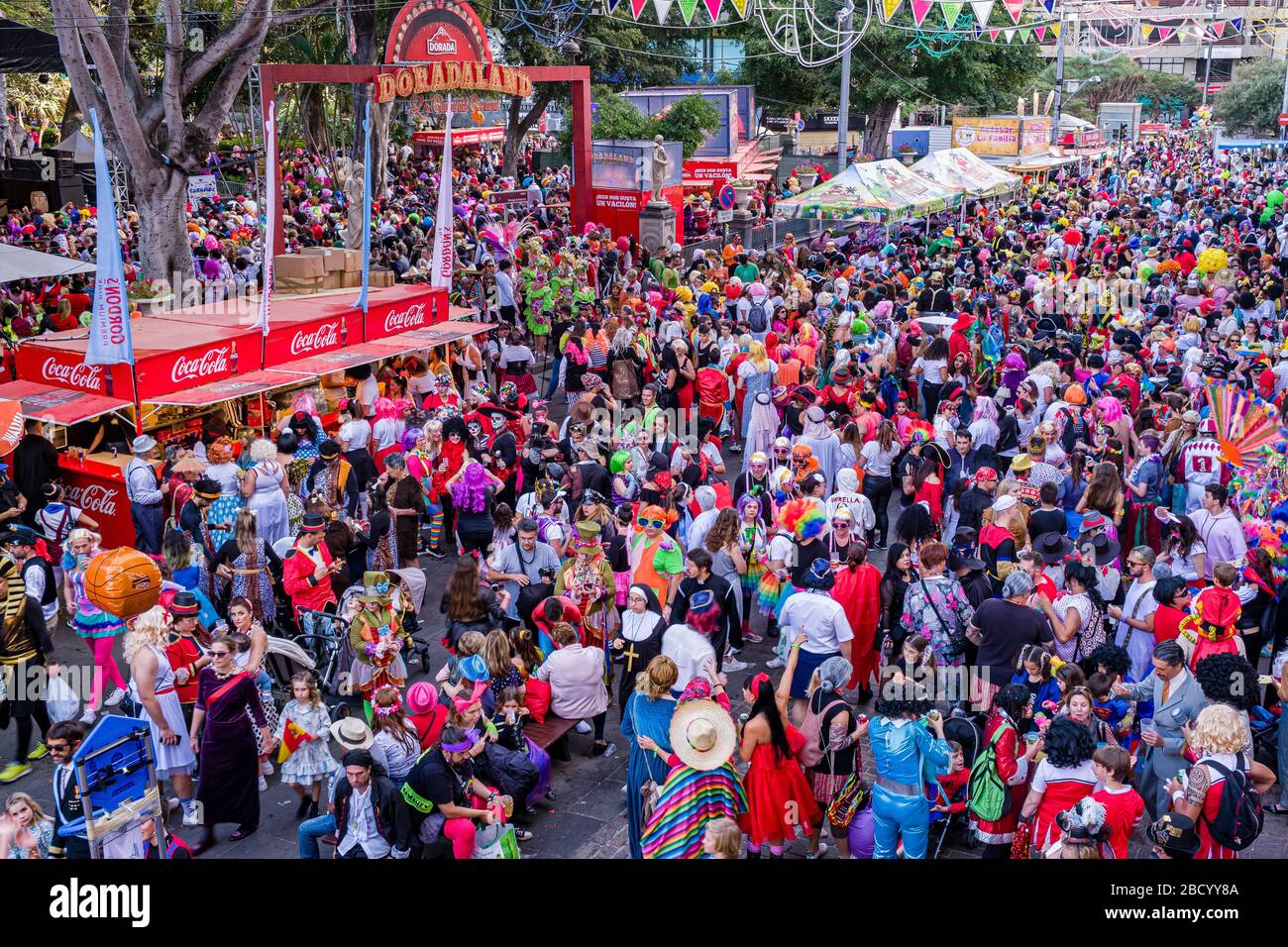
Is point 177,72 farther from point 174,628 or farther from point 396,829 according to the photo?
point 396,829

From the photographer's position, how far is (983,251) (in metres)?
21.3

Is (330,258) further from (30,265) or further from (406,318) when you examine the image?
(30,265)

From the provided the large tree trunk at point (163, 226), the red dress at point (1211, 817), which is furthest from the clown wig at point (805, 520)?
the large tree trunk at point (163, 226)

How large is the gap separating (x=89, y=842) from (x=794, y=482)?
557 centimetres

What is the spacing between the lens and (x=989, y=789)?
629cm

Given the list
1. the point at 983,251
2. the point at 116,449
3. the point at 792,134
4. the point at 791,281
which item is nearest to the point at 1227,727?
the point at 116,449

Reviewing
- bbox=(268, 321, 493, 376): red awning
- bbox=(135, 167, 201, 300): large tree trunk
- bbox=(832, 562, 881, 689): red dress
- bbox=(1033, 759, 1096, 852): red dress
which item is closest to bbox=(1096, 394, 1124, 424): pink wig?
bbox=(832, 562, 881, 689): red dress

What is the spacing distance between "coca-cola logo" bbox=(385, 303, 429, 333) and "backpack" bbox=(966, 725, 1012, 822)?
32.9ft

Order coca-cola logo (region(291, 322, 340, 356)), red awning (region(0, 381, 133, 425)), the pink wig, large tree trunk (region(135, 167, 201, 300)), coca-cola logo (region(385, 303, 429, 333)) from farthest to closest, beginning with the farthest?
large tree trunk (region(135, 167, 201, 300)) < coca-cola logo (region(385, 303, 429, 333)) < coca-cola logo (region(291, 322, 340, 356)) < the pink wig < red awning (region(0, 381, 133, 425))

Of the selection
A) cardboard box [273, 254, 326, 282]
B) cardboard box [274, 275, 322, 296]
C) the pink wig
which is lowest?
the pink wig

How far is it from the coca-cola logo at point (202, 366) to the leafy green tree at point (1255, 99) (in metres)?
59.2

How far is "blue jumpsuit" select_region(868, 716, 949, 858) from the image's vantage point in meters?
6.04

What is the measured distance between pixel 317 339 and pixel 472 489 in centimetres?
444

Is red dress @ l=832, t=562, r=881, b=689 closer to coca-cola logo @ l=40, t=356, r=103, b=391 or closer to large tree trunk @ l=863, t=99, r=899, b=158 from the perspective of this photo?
coca-cola logo @ l=40, t=356, r=103, b=391
